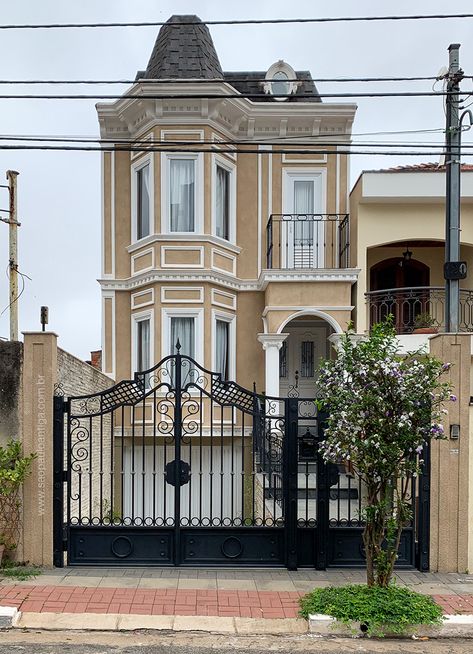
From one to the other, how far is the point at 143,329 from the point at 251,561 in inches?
268

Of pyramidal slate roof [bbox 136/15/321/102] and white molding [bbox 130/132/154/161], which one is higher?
pyramidal slate roof [bbox 136/15/321/102]

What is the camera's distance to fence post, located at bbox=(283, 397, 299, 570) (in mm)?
6684

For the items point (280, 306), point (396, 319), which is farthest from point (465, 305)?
point (280, 306)

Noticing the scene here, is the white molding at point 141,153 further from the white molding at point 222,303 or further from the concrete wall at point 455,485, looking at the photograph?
the concrete wall at point 455,485

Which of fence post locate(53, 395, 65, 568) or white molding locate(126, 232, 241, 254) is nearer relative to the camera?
fence post locate(53, 395, 65, 568)

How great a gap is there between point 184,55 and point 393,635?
12186 millimetres

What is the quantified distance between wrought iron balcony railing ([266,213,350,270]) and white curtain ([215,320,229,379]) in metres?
1.76

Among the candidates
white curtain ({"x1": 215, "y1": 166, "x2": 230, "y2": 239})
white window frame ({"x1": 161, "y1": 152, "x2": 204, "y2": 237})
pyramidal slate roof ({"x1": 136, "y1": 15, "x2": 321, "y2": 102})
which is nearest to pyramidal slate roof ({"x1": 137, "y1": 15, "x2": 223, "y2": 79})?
pyramidal slate roof ({"x1": 136, "y1": 15, "x2": 321, "y2": 102})

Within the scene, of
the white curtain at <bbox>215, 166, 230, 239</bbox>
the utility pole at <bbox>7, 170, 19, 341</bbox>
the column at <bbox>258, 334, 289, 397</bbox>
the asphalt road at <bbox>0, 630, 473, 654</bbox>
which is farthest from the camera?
the utility pole at <bbox>7, 170, 19, 341</bbox>

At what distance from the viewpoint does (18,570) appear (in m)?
6.47

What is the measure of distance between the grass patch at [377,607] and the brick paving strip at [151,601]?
1.04 ft

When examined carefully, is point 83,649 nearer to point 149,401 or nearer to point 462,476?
point 462,476

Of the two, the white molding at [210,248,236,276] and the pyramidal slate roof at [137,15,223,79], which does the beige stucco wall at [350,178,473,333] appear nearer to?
the white molding at [210,248,236,276]

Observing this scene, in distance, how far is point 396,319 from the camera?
11766mm
